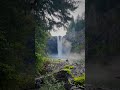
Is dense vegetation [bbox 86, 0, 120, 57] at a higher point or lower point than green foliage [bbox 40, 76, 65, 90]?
higher

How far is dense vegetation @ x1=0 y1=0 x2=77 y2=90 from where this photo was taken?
9.66 feet

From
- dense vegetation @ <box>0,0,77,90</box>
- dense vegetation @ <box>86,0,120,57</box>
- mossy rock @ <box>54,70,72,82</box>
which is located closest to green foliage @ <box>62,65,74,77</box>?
mossy rock @ <box>54,70,72,82</box>

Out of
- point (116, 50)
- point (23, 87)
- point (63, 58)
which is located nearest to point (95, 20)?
point (116, 50)

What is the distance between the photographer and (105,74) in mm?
2340

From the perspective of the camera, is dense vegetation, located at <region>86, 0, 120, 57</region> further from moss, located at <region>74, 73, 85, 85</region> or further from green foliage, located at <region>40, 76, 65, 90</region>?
green foliage, located at <region>40, 76, 65, 90</region>

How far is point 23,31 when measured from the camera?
3096 millimetres

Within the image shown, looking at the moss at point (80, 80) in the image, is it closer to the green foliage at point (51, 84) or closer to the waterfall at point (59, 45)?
the green foliage at point (51, 84)

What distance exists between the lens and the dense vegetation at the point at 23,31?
9.66ft

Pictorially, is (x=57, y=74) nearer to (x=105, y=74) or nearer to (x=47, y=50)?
(x=47, y=50)

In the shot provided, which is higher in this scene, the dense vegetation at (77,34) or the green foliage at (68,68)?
the dense vegetation at (77,34)

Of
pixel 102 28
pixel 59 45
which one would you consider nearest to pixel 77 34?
pixel 59 45

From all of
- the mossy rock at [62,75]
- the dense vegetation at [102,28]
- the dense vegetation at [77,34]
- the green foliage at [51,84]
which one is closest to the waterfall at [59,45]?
the dense vegetation at [77,34]

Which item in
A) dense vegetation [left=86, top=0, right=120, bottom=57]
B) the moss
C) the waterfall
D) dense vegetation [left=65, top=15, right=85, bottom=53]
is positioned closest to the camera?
dense vegetation [left=86, top=0, right=120, bottom=57]

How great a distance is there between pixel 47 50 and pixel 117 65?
5.59 ft
